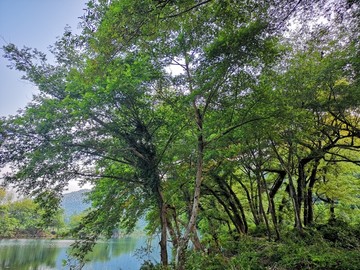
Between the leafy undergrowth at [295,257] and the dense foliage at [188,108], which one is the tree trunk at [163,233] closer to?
the dense foliage at [188,108]

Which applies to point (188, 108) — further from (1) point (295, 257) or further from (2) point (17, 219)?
(2) point (17, 219)

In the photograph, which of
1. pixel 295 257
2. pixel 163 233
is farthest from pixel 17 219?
pixel 295 257

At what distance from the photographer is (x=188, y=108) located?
682 centimetres

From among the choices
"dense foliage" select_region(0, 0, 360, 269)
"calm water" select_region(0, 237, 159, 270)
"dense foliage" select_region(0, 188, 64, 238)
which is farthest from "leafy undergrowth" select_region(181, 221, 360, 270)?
"dense foliage" select_region(0, 188, 64, 238)

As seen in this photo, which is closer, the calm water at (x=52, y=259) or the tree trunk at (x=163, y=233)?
the tree trunk at (x=163, y=233)

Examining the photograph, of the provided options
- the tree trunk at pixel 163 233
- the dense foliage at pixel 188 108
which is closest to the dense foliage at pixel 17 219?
the dense foliage at pixel 188 108

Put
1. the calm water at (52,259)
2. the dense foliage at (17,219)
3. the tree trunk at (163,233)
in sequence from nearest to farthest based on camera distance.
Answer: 1. the tree trunk at (163,233)
2. the calm water at (52,259)
3. the dense foliage at (17,219)

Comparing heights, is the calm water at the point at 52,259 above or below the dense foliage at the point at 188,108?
below

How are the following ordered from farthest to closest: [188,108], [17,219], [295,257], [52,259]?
1. [17,219]
2. [52,259]
3. [188,108]
4. [295,257]

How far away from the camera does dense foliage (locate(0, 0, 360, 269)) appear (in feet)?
15.4

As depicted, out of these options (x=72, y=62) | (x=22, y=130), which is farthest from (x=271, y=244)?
(x=72, y=62)

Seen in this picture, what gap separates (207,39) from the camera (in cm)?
601

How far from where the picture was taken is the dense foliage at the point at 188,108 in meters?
4.68

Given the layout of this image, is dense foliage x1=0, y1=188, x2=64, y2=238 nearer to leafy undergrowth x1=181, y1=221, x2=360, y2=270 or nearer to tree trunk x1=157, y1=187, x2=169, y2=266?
tree trunk x1=157, y1=187, x2=169, y2=266
